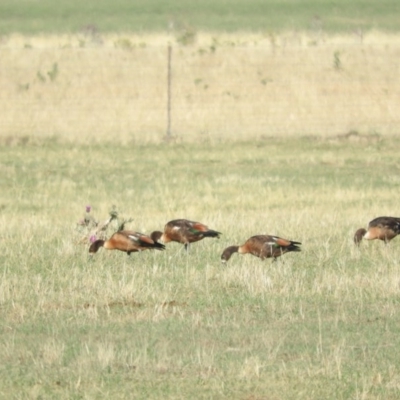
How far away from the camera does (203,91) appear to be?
36.7m

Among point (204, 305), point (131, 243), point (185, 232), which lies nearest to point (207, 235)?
point (185, 232)

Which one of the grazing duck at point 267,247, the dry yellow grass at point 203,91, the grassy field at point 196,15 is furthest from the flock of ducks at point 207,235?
the grassy field at point 196,15

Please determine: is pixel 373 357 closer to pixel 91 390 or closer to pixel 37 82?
pixel 91 390

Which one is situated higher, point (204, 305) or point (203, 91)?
point (203, 91)

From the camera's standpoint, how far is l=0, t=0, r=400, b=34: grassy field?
56.9 m

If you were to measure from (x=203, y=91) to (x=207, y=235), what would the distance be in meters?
24.7

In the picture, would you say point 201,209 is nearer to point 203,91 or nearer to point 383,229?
point 383,229

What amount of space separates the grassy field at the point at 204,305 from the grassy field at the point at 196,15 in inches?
1522

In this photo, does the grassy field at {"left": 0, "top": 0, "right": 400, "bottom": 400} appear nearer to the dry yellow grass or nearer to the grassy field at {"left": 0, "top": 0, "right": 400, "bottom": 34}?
the dry yellow grass

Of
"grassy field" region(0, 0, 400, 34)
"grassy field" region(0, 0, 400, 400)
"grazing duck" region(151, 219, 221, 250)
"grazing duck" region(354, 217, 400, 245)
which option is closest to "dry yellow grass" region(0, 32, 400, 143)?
"grassy field" region(0, 0, 400, 400)

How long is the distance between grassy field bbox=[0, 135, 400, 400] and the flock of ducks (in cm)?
16

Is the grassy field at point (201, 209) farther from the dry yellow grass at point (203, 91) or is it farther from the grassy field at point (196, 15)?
the grassy field at point (196, 15)

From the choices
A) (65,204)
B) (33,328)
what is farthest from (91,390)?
(65,204)

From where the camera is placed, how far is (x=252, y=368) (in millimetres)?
7602
